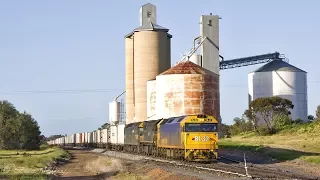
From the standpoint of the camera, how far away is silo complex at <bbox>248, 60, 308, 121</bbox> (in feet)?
426

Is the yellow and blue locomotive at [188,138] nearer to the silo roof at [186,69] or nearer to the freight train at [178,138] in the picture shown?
the freight train at [178,138]

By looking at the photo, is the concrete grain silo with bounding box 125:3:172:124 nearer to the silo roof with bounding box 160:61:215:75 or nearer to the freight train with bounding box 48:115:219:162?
the silo roof with bounding box 160:61:215:75

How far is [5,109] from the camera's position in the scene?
11419 centimetres

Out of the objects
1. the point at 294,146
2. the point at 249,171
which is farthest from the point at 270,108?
the point at 249,171

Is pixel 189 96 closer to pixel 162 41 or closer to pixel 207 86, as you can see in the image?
pixel 207 86

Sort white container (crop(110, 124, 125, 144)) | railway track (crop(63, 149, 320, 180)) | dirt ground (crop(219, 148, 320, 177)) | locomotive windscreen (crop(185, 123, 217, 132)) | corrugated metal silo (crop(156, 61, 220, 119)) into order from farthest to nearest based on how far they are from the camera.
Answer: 1. white container (crop(110, 124, 125, 144))
2. corrugated metal silo (crop(156, 61, 220, 119))
3. locomotive windscreen (crop(185, 123, 217, 132))
4. dirt ground (crop(219, 148, 320, 177))
5. railway track (crop(63, 149, 320, 180))

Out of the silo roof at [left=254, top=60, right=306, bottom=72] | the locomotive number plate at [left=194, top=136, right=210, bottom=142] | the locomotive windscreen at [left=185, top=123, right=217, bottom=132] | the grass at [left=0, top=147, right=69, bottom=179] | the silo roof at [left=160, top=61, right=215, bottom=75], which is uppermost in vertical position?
the silo roof at [left=254, top=60, right=306, bottom=72]

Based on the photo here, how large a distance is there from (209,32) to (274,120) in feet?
69.2

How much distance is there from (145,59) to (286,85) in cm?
3330

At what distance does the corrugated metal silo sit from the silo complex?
Answer: 50.5 metres

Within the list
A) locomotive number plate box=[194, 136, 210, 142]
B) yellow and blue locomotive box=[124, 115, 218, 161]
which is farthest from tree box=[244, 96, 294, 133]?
locomotive number plate box=[194, 136, 210, 142]

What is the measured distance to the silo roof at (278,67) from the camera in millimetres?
131000

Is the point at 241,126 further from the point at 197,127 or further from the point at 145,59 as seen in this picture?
the point at 197,127

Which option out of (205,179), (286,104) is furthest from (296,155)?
(286,104)
